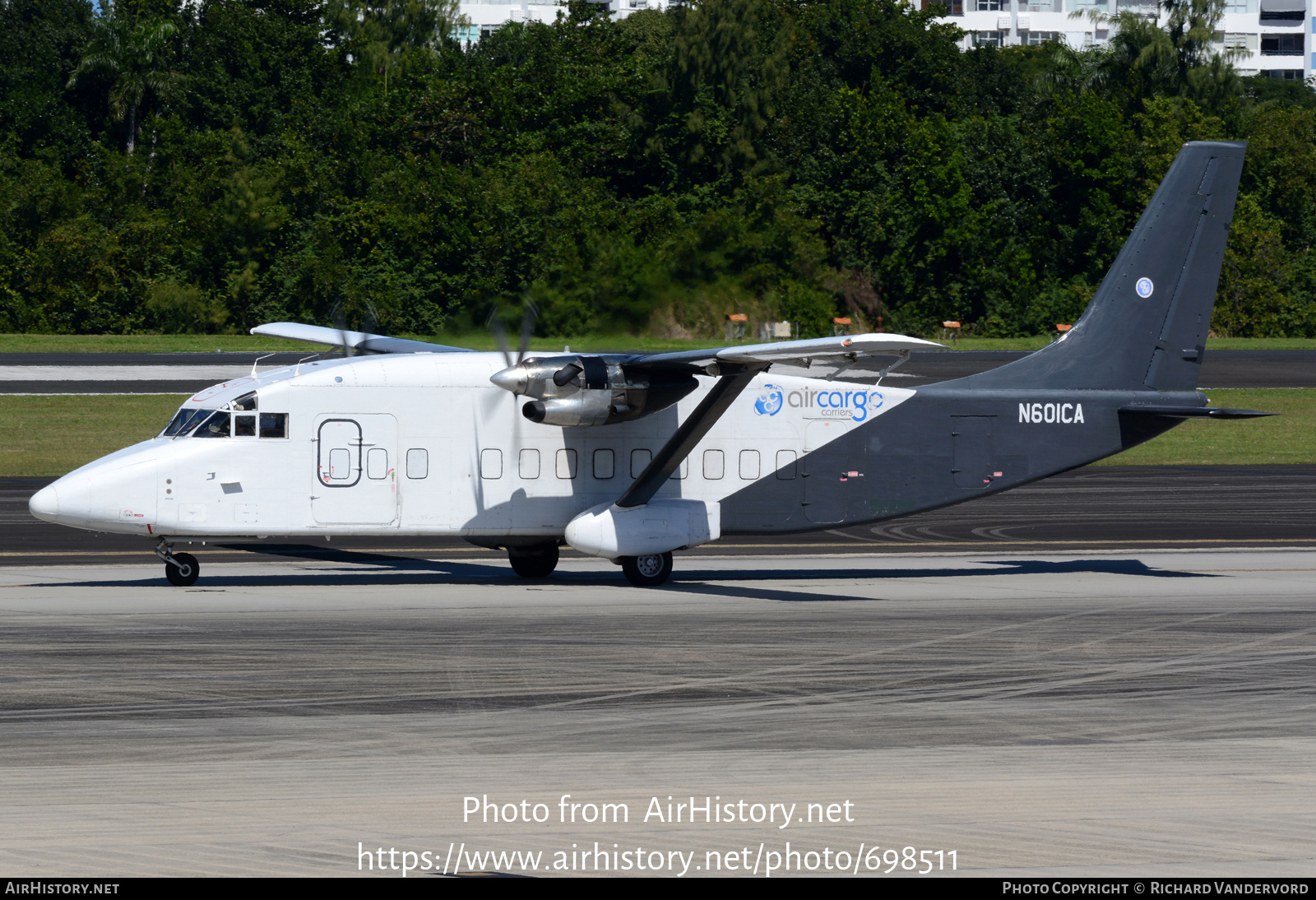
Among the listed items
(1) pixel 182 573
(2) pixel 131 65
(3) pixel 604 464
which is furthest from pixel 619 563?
(2) pixel 131 65

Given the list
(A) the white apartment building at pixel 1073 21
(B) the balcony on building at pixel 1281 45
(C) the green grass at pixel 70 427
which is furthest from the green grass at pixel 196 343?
(B) the balcony on building at pixel 1281 45

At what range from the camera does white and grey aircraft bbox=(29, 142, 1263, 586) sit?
74.8 ft

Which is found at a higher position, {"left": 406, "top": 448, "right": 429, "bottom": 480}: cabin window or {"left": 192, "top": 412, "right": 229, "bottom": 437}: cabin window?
{"left": 192, "top": 412, "right": 229, "bottom": 437}: cabin window

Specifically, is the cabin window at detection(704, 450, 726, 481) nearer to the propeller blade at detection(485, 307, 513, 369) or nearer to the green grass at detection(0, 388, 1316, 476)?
the propeller blade at detection(485, 307, 513, 369)

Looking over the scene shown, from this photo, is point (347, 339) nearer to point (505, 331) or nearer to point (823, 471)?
point (505, 331)

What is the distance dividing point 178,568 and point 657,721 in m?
11.5

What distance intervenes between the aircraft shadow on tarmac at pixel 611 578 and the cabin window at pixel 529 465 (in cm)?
179

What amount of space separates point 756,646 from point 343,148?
6808 centimetres

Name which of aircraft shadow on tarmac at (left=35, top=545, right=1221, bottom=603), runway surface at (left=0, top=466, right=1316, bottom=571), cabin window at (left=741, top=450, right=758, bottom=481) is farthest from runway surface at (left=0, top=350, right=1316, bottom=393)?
cabin window at (left=741, top=450, right=758, bottom=481)

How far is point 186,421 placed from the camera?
2320 centimetres

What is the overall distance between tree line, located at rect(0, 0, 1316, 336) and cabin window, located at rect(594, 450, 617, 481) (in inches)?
1120

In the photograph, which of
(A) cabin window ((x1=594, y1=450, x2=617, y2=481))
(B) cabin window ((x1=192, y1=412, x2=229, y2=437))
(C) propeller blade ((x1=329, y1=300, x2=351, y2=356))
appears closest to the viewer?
(B) cabin window ((x1=192, y1=412, x2=229, y2=437))

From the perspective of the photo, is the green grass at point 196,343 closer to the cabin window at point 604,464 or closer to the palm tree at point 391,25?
the cabin window at point 604,464

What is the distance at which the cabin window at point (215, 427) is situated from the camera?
906 inches
